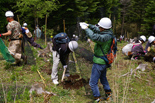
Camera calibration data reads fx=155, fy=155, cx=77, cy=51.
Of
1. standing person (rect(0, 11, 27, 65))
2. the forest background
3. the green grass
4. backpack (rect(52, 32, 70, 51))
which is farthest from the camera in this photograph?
the forest background

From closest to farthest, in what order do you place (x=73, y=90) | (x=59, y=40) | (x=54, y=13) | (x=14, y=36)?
(x=73, y=90), (x=59, y=40), (x=14, y=36), (x=54, y=13)

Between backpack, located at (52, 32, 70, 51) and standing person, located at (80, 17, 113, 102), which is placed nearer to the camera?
standing person, located at (80, 17, 113, 102)

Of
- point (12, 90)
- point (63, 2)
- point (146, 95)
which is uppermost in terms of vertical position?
point (63, 2)

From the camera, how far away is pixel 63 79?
15.6 feet

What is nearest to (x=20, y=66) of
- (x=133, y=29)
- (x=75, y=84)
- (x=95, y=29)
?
(x=75, y=84)

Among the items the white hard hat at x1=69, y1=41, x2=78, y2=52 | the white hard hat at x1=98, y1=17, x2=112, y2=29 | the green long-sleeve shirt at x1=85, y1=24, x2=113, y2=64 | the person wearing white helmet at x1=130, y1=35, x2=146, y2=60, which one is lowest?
the person wearing white helmet at x1=130, y1=35, x2=146, y2=60

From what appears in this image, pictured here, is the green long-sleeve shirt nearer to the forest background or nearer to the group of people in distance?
the group of people in distance

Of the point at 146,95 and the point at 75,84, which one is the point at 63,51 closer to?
the point at 75,84

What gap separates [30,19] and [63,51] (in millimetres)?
10059

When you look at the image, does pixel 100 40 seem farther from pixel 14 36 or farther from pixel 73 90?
pixel 14 36

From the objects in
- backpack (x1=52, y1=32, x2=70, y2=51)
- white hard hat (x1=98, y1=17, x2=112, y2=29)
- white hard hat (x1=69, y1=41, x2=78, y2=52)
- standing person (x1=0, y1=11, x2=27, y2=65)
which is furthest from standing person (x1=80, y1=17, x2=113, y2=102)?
standing person (x1=0, y1=11, x2=27, y2=65)

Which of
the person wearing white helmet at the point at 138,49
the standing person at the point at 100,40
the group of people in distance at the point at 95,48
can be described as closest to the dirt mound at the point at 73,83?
Result: the group of people in distance at the point at 95,48

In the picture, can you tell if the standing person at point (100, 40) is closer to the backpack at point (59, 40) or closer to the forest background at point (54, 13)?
the backpack at point (59, 40)

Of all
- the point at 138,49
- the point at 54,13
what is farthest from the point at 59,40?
the point at 54,13
